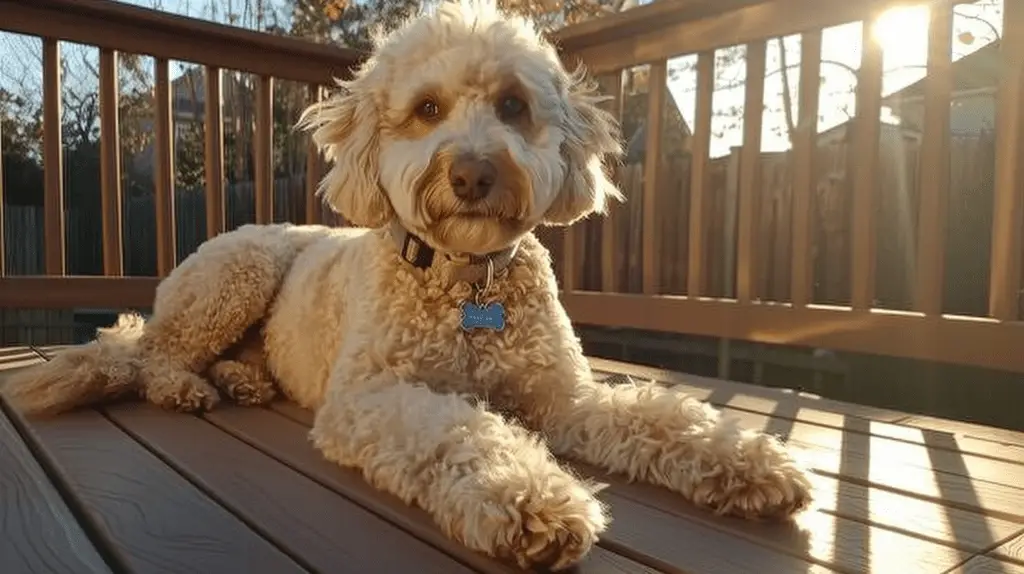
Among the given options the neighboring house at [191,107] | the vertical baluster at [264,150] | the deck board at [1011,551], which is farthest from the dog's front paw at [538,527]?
the neighboring house at [191,107]

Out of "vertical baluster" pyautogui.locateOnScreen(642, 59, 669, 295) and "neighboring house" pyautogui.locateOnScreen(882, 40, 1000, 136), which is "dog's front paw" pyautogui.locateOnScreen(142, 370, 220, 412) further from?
"neighboring house" pyautogui.locateOnScreen(882, 40, 1000, 136)

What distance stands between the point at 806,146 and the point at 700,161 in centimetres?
50

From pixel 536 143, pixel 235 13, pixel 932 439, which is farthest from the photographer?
pixel 235 13

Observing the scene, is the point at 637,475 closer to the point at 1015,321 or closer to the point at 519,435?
the point at 519,435

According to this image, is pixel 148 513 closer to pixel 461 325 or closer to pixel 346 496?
pixel 346 496

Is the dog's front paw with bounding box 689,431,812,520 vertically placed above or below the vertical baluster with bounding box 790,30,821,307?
below

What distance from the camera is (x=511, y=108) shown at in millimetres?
2006

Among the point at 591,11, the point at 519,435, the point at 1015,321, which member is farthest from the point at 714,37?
the point at 591,11

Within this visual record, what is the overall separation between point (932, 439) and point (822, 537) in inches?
37.7

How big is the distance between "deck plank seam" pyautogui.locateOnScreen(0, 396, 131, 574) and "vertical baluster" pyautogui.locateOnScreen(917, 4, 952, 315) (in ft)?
7.69

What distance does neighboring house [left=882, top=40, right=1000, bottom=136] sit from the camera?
552cm

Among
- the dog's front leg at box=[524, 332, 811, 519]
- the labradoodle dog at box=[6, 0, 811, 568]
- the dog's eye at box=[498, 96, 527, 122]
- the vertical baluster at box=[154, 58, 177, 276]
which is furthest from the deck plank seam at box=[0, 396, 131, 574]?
the vertical baluster at box=[154, 58, 177, 276]

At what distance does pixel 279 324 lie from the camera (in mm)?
2617

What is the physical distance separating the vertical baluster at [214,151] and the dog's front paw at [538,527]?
289 centimetres
